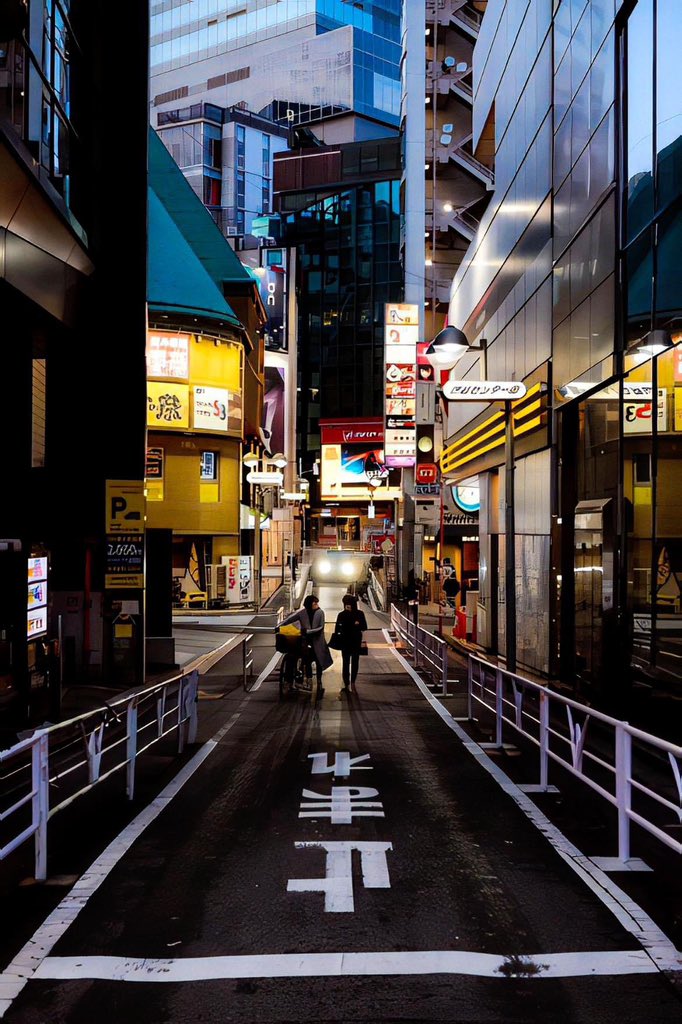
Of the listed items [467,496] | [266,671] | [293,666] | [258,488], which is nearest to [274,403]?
[258,488]

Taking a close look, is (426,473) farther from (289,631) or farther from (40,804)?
(40,804)

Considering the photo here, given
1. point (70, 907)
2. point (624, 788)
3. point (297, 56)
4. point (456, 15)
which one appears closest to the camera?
point (70, 907)

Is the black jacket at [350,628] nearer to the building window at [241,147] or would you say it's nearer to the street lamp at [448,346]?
the street lamp at [448,346]

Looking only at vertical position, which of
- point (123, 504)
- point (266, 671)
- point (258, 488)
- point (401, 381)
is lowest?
point (266, 671)

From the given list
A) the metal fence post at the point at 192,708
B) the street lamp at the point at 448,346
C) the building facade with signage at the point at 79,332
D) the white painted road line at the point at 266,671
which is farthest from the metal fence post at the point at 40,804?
the white painted road line at the point at 266,671

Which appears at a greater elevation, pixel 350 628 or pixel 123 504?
pixel 123 504

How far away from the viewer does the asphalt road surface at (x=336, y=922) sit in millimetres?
4906

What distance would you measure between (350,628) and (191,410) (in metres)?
26.8

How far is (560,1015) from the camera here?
4770mm

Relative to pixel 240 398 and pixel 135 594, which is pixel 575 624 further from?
pixel 240 398

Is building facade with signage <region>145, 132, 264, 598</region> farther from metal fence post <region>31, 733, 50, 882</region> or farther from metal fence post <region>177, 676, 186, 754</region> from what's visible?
metal fence post <region>31, 733, 50, 882</region>

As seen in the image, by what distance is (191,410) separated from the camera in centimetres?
4334

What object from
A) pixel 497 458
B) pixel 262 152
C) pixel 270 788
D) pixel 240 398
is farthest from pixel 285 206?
pixel 270 788

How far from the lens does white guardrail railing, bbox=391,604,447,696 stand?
1854 centimetres
